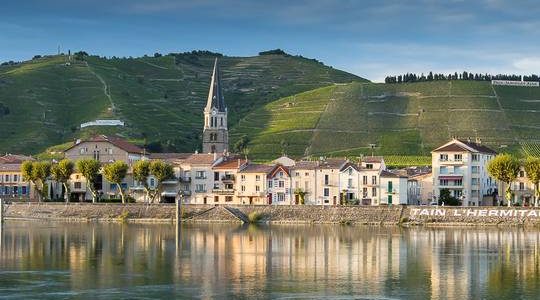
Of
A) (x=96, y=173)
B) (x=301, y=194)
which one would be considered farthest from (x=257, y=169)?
(x=96, y=173)

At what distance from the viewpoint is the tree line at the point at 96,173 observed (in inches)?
4601

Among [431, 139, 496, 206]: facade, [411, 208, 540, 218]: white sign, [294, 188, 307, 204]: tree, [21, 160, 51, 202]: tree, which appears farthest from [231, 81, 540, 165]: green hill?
[411, 208, 540, 218]: white sign

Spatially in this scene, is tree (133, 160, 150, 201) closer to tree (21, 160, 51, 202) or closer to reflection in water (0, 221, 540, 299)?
tree (21, 160, 51, 202)

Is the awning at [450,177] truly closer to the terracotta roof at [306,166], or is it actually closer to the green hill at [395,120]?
the terracotta roof at [306,166]

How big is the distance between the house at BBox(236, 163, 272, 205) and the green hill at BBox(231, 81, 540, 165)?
29.1m

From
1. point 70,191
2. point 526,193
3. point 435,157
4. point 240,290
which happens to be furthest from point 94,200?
point 240,290

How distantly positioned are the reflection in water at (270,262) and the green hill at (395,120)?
181 feet

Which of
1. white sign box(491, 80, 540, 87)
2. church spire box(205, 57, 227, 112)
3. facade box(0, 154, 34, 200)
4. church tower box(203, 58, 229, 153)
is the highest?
white sign box(491, 80, 540, 87)

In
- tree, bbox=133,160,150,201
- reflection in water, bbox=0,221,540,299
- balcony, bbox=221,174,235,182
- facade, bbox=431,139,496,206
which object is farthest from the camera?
balcony, bbox=221,174,235,182

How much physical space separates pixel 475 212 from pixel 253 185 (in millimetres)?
26208

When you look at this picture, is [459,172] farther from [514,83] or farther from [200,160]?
[514,83]

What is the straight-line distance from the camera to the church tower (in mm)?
154750

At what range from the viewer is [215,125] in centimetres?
15612

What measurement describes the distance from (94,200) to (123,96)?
72907mm
